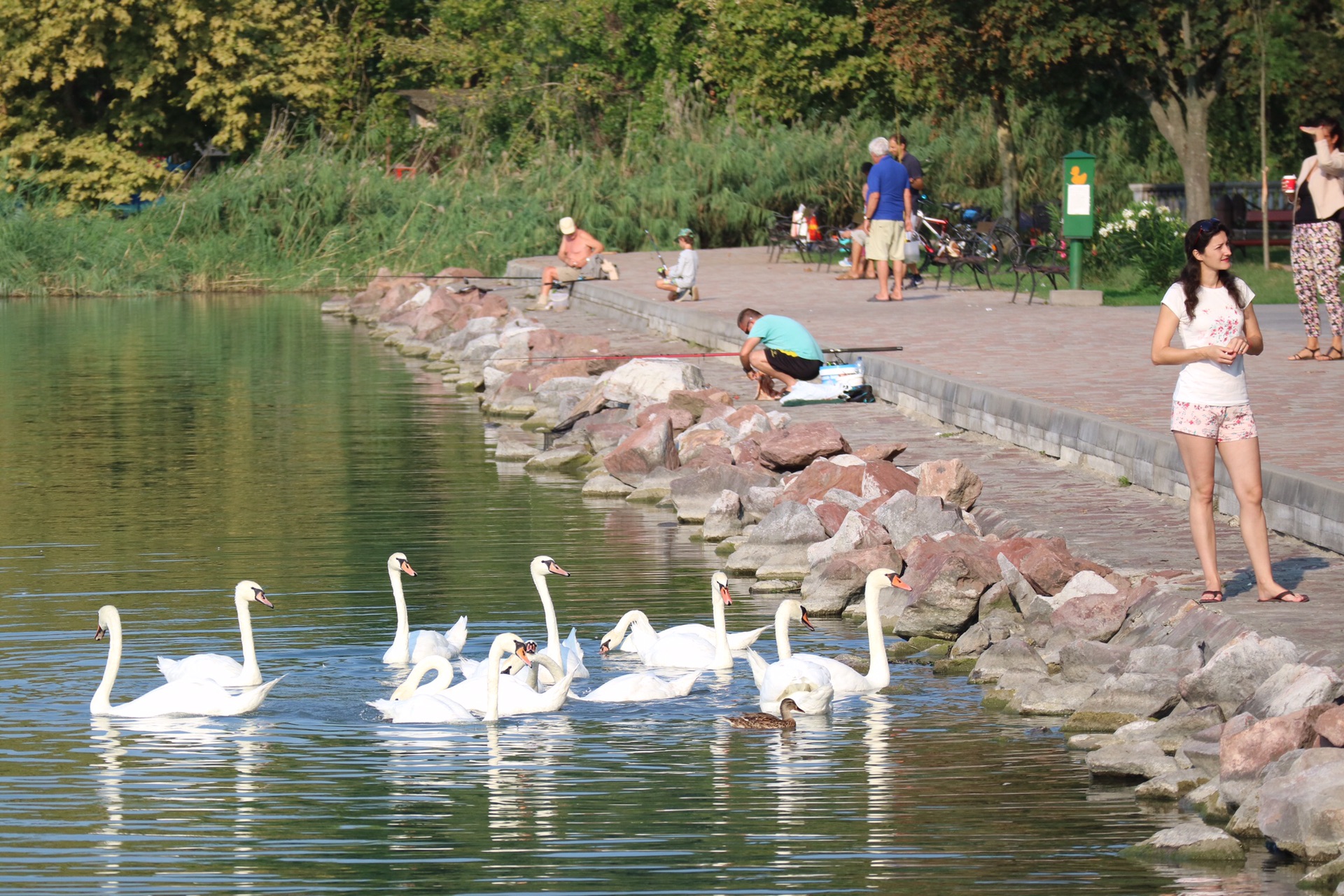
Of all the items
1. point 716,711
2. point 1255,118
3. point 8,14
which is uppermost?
point 8,14

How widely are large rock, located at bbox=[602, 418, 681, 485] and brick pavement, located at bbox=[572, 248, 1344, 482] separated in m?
2.45

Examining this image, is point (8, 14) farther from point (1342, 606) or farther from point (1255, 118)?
point (1342, 606)

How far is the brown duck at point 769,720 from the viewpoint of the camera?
877cm

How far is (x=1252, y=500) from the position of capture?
29.0ft

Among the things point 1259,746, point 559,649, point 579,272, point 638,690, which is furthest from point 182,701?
point 579,272

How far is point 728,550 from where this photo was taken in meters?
13.0

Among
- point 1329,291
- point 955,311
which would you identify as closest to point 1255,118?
point 955,311

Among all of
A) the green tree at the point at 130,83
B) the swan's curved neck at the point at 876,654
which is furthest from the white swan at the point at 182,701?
the green tree at the point at 130,83

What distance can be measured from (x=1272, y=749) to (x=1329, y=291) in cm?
989

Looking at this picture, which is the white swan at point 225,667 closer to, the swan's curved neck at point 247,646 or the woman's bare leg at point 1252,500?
the swan's curved neck at point 247,646

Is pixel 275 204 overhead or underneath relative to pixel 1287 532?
overhead

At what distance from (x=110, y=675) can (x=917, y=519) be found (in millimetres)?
4658

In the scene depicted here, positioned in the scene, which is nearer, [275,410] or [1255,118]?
[275,410]

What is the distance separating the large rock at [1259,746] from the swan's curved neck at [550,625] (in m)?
→ 3.35
